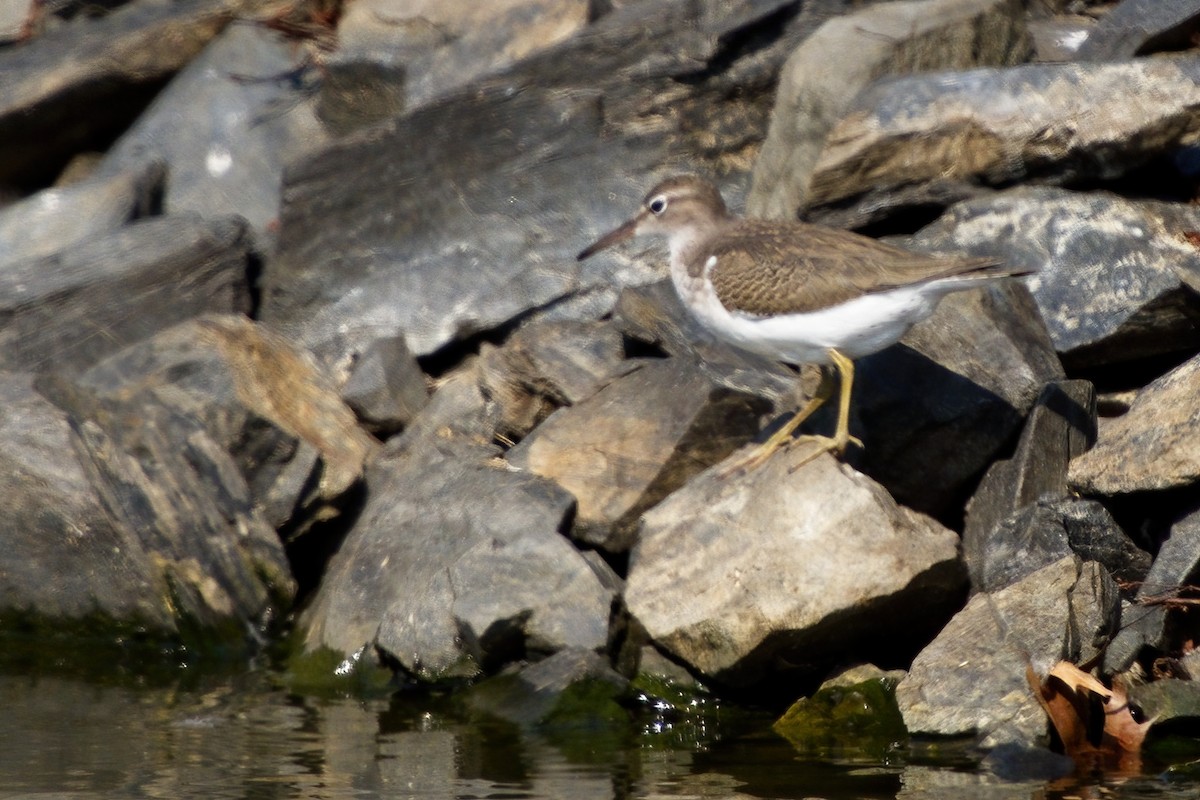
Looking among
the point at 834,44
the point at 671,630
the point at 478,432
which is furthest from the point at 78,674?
the point at 834,44

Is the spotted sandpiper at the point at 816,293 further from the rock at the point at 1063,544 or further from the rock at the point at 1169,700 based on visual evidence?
the rock at the point at 1169,700

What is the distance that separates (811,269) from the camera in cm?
945

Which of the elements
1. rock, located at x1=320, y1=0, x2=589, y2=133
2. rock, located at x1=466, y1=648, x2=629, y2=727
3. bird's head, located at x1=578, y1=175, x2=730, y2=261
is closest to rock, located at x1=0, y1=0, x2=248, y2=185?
rock, located at x1=320, y1=0, x2=589, y2=133

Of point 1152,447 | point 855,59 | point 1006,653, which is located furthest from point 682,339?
point 1006,653

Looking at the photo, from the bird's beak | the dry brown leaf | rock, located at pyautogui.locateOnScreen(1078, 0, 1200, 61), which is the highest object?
rock, located at pyautogui.locateOnScreen(1078, 0, 1200, 61)

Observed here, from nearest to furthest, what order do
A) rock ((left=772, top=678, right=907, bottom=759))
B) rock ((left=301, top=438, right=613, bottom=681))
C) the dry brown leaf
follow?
the dry brown leaf, rock ((left=772, top=678, right=907, bottom=759)), rock ((left=301, top=438, right=613, bottom=681))

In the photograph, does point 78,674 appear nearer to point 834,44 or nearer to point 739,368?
point 739,368

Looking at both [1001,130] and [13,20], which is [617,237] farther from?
[13,20]

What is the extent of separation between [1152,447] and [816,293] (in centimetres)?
213

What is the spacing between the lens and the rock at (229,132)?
49.8ft

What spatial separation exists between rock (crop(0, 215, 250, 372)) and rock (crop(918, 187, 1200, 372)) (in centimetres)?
606

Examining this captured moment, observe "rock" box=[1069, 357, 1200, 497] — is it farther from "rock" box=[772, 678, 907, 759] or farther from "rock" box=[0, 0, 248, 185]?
"rock" box=[0, 0, 248, 185]

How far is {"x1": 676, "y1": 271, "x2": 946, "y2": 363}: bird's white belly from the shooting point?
912 centimetres

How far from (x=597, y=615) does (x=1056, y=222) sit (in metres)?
4.46
